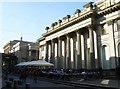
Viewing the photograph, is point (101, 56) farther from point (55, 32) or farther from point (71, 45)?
point (55, 32)

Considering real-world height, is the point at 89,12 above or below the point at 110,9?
above

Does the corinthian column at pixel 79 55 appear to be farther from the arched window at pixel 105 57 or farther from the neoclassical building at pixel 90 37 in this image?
the arched window at pixel 105 57

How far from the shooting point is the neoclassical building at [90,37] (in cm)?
3366

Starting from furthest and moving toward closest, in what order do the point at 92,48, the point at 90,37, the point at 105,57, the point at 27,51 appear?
the point at 27,51
the point at 90,37
the point at 92,48
the point at 105,57

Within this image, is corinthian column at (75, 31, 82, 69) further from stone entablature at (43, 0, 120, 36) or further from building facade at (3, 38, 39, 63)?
building facade at (3, 38, 39, 63)

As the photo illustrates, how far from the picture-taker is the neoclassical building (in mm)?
33656

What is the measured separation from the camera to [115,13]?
33344 mm

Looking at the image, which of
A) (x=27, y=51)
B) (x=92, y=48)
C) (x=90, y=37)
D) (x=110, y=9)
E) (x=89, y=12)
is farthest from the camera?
(x=27, y=51)

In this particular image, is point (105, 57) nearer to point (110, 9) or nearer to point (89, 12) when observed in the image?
point (110, 9)

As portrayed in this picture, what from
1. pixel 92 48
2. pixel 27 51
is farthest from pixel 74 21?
pixel 27 51

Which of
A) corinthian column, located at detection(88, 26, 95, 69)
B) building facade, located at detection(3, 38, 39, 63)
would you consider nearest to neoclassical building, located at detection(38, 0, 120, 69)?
corinthian column, located at detection(88, 26, 95, 69)

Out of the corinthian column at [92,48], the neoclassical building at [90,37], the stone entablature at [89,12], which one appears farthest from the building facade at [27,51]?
the corinthian column at [92,48]

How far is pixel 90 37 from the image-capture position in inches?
1449

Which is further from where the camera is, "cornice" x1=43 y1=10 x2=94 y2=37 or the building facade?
the building facade
